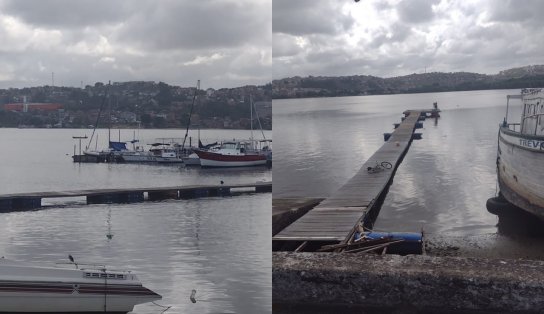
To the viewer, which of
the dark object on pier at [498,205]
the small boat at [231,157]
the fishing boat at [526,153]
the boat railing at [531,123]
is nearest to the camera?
the fishing boat at [526,153]

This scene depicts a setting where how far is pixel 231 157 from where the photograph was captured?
3152 centimetres

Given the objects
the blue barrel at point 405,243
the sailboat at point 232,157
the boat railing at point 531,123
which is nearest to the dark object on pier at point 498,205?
the boat railing at point 531,123

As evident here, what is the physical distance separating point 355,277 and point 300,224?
1939mm

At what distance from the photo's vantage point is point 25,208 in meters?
17.8

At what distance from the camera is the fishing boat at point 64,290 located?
23.1 feet

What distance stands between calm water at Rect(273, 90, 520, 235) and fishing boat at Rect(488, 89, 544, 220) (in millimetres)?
159

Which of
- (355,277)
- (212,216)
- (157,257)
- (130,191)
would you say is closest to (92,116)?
(130,191)

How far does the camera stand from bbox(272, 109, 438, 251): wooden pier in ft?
17.4

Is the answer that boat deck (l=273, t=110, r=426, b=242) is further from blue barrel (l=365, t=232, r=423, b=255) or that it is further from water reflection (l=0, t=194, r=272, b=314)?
water reflection (l=0, t=194, r=272, b=314)

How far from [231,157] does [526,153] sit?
82.3ft

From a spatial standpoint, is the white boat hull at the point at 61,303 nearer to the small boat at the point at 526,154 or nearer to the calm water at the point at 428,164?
the calm water at the point at 428,164

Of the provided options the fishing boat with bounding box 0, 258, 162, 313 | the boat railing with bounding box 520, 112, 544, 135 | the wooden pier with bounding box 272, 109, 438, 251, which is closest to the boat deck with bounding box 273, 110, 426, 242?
the wooden pier with bounding box 272, 109, 438, 251

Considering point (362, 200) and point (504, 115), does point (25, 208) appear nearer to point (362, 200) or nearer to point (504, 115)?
point (362, 200)

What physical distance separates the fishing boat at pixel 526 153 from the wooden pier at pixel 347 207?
1179 millimetres
